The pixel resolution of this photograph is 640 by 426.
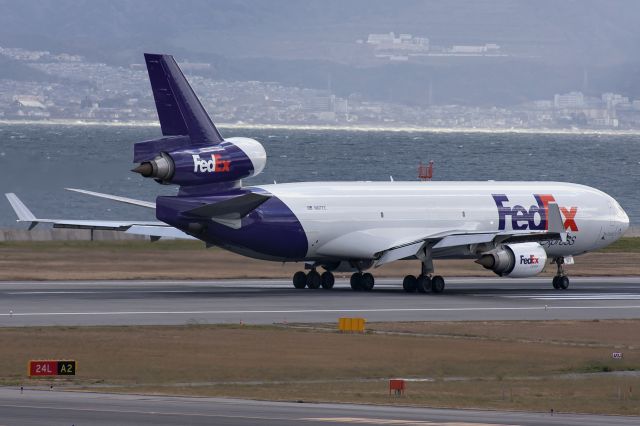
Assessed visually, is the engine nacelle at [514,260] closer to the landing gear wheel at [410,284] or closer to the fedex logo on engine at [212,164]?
the landing gear wheel at [410,284]

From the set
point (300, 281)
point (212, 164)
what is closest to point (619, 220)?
point (300, 281)

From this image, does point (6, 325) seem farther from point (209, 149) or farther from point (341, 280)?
point (341, 280)

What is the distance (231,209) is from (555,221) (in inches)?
506

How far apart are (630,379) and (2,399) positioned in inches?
618

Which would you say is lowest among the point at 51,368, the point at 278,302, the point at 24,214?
the point at 51,368

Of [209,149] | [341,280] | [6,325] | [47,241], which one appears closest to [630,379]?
[6,325]

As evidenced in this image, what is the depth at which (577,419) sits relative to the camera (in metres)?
29.9

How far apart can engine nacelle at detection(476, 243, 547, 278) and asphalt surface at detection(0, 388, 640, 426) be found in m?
29.8

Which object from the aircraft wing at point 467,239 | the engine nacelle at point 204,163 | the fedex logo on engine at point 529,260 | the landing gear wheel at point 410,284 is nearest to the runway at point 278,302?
the landing gear wheel at point 410,284

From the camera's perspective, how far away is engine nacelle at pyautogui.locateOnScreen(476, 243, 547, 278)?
6075 centimetres

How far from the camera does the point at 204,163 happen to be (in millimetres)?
56312

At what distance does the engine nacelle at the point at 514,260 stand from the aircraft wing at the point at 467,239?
38cm

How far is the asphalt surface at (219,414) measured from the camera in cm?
2819

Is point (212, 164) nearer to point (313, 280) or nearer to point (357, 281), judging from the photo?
point (313, 280)
